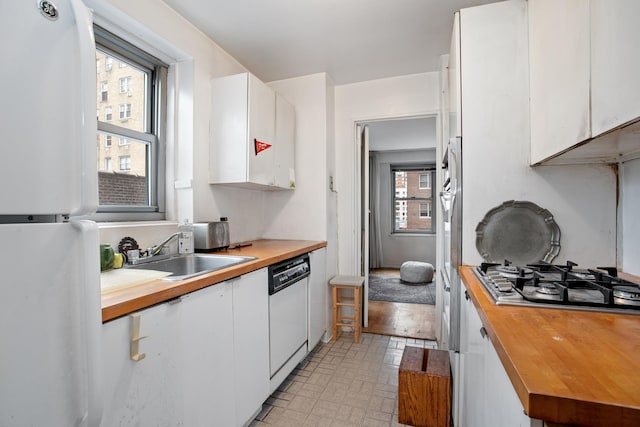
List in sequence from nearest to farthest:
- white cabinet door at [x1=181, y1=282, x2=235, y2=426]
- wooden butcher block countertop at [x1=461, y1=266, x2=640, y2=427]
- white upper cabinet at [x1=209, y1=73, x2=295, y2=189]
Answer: wooden butcher block countertop at [x1=461, y1=266, x2=640, y2=427] < white cabinet door at [x1=181, y1=282, x2=235, y2=426] < white upper cabinet at [x1=209, y1=73, x2=295, y2=189]

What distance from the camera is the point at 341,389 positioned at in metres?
2.06

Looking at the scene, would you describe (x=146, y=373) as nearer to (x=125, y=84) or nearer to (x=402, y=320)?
(x=125, y=84)

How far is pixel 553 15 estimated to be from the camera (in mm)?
1191

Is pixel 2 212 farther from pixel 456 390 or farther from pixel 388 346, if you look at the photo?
pixel 388 346

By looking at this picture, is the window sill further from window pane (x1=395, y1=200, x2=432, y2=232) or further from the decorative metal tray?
window pane (x1=395, y1=200, x2=432, y2=232)

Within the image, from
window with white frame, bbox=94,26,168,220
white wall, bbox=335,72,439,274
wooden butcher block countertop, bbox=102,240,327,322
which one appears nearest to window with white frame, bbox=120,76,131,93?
window with white frame, bbox=94,26,168,220

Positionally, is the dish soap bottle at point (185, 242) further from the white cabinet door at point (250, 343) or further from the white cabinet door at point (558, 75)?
the white cabinet door at point (558, 75)

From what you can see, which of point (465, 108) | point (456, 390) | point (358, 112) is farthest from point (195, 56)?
point (456, 390)

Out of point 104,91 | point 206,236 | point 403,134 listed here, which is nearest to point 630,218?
point 206,236

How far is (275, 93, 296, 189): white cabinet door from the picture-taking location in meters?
2.63

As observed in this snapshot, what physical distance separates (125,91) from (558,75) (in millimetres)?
2256

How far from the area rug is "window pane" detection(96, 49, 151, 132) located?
11.1ft

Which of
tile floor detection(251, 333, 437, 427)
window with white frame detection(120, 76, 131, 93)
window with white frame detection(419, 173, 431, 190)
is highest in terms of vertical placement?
window with white frame detection(120, 76, 131, 93)

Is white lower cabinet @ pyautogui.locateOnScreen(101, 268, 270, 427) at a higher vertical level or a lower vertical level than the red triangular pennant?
lower
